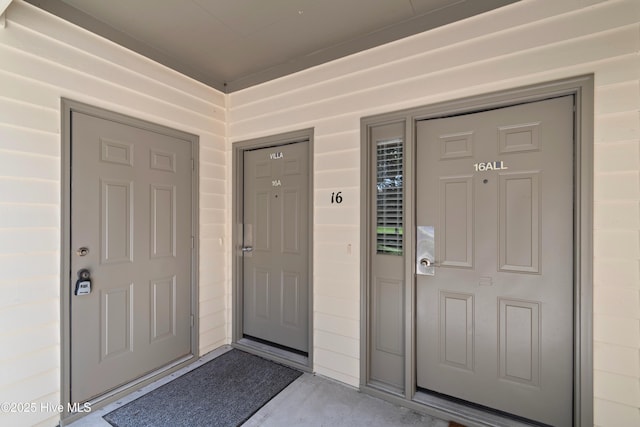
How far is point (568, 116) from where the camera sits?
5.75 ft

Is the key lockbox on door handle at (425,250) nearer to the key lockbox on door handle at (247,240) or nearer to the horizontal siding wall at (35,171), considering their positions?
the key lockbox on door handle at (247,240)

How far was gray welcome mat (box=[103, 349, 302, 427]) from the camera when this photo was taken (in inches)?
78.2

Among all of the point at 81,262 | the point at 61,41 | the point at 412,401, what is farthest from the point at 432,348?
the point at 61,41

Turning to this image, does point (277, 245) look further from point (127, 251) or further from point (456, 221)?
point (456, 221)

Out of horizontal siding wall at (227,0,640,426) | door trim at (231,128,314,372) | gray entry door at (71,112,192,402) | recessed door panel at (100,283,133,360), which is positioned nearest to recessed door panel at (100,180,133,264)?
gray entry door at (71,112,192,402)

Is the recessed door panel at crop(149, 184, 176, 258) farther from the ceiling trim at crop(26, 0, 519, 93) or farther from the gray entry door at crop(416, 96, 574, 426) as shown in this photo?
the gray entry door at crop(416, 96, 574, 426)

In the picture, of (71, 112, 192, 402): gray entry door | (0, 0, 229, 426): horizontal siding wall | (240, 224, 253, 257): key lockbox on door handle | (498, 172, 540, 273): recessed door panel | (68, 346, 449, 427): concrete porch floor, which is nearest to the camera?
(0, 0, 229, 426): horizontal siding wall

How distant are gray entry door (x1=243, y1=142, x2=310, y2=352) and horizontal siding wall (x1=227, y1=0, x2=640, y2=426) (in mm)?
235

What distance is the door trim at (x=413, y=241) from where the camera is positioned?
1636 mm

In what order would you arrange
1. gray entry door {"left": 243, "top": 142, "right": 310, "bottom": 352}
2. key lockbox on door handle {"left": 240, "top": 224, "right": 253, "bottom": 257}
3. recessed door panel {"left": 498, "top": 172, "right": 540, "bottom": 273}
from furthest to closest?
key lockbox on door handle {"left": 240, "top": 224, "right": 253, "bottom": 257}, gray entry door {"left": 243, "top": 142, "right": 310, "bottom": 352}, recessed door panel {"left": 498, "top": 172, "right": 540, "bottom": 273}

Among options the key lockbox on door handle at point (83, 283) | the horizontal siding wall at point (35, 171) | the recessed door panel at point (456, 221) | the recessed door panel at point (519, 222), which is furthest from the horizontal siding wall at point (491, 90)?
the key lockbox on door handle at point (83, 283)

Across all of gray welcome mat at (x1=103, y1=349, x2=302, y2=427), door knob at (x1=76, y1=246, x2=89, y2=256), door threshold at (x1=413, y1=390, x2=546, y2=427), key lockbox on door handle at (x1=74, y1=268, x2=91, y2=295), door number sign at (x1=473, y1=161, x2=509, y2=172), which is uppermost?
door number sign at (x1=473, y1=161, x2=509, y2=172)

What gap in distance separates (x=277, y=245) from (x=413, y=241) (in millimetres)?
1360

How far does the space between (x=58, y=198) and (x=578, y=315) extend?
3330mm
